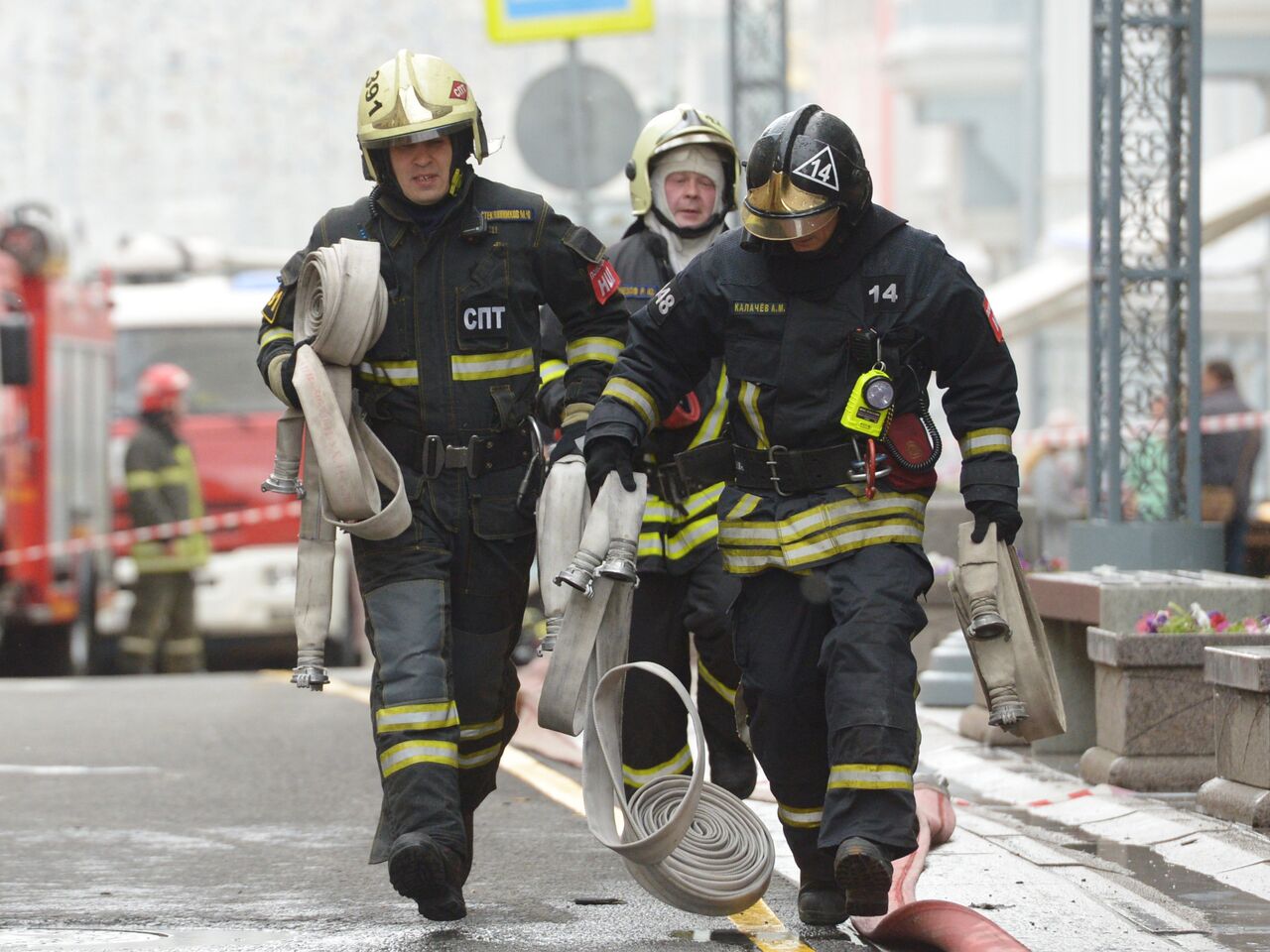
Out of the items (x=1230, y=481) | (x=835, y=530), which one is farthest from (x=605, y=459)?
(x=1230, y=481)

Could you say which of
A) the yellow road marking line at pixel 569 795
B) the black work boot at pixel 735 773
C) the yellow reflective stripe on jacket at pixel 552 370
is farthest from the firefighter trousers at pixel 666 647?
the yellow reflective stripe on jacket at pixel 552 370

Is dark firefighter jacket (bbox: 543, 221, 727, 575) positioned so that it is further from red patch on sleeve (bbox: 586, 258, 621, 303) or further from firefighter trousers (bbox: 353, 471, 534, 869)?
firefighter trousers (bbox: 353, 471, 534, 869)

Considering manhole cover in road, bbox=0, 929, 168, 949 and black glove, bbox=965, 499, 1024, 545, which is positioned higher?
black glove, bbox=965, 499, 1024, 545

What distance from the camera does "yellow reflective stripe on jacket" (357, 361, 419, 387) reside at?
19.6ft

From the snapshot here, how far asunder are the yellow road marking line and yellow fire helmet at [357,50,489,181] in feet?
5.78

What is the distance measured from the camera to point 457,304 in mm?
5988

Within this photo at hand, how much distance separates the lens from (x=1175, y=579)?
8.72 meters

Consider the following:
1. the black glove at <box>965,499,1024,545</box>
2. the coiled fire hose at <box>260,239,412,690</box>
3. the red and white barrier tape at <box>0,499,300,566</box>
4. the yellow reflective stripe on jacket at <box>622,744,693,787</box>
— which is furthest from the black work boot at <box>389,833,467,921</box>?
the red and white barrier tape at <box>0,499,300,566</box>

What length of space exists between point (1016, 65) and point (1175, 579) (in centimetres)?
2855

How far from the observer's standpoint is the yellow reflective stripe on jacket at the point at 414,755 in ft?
18.7

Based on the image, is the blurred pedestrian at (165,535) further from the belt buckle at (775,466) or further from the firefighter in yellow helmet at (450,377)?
the belt buckle at (775,466)

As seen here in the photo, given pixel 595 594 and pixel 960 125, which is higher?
pixel 960 125

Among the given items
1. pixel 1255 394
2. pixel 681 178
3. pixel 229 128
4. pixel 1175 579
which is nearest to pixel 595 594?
pixel 681 178

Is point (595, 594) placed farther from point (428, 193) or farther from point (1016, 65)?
point (1016, 65)
